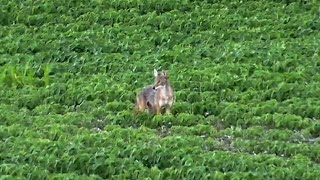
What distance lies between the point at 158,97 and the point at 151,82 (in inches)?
96.9

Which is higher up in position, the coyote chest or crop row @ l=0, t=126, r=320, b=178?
the coyote chest

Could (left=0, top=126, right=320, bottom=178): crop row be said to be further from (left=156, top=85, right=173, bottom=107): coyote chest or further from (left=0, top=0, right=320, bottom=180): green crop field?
(left=156, top=85, right=173, bottom=107): coyote chest

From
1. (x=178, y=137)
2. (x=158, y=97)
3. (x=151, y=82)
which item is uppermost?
(x=158, y=97)

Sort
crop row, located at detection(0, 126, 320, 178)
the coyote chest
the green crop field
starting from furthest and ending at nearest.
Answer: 1. the coyote chest
2. the green crop field
3. crop row, located at detection(0, 126, 320, 178)

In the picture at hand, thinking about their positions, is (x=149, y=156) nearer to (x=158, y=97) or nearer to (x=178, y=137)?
(x=178, y=137)

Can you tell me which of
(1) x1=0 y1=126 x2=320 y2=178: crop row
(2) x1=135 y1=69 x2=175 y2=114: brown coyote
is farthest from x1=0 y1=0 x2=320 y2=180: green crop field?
(2) x1=135 y1=69 x2=175 y2=114: brown coyote

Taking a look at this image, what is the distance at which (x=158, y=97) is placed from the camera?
1320 cm

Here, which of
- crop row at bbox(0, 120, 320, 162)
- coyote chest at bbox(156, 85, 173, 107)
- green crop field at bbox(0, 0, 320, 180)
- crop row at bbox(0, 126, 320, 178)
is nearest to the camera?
crop row at bbox(0, 126, 320, 178)

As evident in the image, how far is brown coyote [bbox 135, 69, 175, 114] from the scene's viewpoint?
523 inches

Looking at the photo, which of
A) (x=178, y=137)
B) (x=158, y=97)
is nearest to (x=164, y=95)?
(x=158, y=97)

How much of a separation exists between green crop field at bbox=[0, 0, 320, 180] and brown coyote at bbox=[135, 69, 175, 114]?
0.18 m

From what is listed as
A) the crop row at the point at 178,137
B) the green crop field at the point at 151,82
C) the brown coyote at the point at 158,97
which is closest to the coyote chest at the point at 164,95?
the brown coyote at the point at 158,97

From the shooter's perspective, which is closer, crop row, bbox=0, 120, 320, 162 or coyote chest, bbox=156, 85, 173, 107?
crop row, bbox=0, 120, 320, 162

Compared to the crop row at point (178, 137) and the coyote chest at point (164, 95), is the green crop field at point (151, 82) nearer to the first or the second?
the crop row at point (178, 137)
